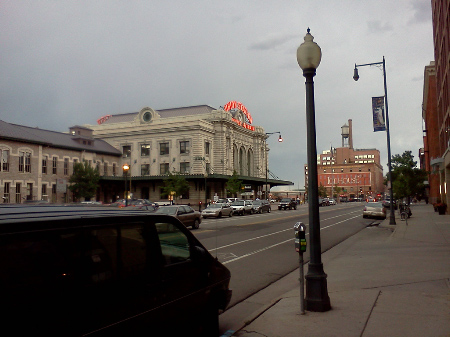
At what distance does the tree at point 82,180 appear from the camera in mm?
58562

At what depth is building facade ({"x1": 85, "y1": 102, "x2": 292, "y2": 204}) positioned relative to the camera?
2781 inches

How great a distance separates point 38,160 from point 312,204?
52.5m

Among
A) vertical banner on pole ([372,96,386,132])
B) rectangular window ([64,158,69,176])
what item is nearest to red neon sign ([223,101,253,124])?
rectangular window ([64,158,69,176])

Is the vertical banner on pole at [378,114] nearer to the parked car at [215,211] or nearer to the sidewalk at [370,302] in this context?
the sidewalk at [370,302]

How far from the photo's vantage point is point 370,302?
22.4 feet

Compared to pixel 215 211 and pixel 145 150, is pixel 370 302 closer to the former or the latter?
pixel 215 211

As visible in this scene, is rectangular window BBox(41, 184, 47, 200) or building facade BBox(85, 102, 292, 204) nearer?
rectangular window BBox(41, 184, 47, 200)

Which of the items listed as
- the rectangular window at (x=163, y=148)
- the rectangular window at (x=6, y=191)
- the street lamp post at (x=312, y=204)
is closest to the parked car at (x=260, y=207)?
the rectangular window at (x=6, y=191)

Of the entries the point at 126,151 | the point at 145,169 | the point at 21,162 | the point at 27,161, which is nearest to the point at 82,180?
the point at 27,161

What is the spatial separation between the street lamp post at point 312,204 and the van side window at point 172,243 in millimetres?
2504

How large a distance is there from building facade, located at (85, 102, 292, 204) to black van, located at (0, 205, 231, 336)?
2413 inches

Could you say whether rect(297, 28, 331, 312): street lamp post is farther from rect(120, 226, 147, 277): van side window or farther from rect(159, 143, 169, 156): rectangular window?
rect(159, 143, 169, 156): rectangular window

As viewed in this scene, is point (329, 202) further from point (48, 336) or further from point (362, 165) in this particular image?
point (48, 336)

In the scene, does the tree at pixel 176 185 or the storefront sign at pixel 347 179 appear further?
the storefront sign at pixel 347 179
